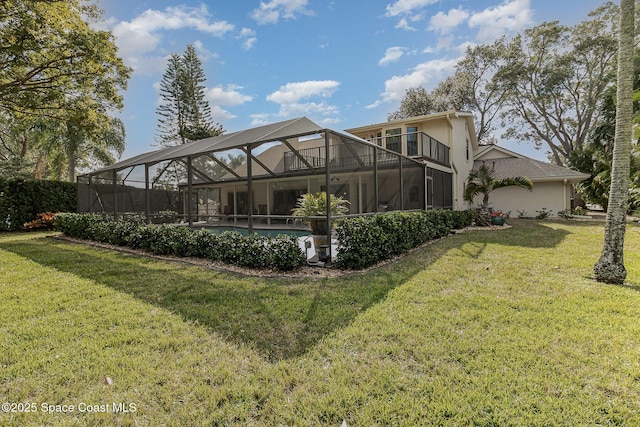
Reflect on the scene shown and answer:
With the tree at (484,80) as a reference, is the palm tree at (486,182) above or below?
below

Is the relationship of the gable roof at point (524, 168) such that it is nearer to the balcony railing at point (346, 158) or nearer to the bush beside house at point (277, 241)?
the balcony railing at point (346, 158)

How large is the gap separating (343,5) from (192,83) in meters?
18.4

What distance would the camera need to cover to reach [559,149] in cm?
2477

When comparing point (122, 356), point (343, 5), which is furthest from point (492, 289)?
point (343, 5)

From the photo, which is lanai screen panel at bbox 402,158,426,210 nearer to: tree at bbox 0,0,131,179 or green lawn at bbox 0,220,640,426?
green lawn at bbox 0,220,640,426

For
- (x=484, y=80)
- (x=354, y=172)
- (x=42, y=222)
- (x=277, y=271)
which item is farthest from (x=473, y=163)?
(x=42, y=222)

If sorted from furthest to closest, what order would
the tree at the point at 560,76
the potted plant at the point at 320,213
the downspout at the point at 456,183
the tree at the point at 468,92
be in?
the tree at the point at 468,92 → the tree at the point at 560,76 → the downspout at the point at 456,183 → the potted plant at the point at 320,213

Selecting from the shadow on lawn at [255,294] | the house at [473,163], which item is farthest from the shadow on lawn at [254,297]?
the house at [473,163]

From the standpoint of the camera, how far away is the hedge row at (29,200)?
12773 millimetres

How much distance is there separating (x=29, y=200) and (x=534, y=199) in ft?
84.7

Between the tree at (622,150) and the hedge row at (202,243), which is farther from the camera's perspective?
the hedge row at (202,243)

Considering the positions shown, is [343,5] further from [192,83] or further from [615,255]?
[192,83]

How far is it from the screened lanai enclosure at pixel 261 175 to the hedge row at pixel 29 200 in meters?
4.22

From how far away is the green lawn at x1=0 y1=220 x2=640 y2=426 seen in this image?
194 cm
